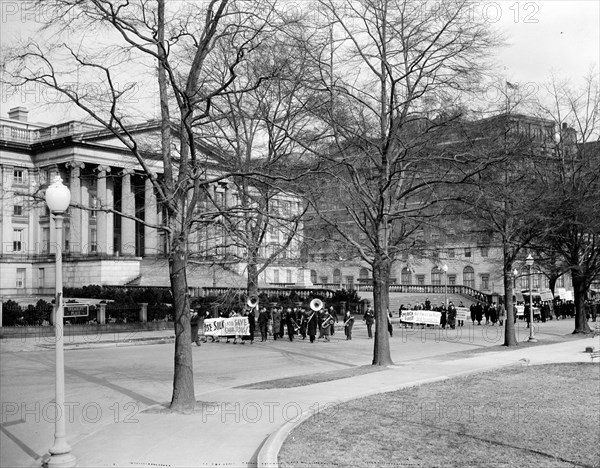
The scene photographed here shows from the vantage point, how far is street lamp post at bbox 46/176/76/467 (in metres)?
10.2

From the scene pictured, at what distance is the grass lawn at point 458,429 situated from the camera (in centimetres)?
1089

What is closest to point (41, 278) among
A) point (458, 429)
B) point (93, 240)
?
point (93, 240)

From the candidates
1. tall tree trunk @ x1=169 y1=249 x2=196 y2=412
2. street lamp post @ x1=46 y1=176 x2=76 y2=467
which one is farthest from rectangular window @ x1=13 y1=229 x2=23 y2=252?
street lamp post @ x1=46 y1=176 x2=76 y2=467

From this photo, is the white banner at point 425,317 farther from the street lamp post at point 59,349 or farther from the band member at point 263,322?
the street lamp post at point 59,349

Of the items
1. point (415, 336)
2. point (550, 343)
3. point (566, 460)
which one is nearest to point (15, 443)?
point (566, 460)

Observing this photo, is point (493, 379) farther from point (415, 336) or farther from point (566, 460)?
point (415, 336)

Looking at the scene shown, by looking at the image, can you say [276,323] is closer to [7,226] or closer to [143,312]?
[143,312]

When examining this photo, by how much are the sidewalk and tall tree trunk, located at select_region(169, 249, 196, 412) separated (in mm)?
360

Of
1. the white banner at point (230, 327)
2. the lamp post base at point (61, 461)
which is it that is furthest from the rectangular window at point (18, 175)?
the lamp post base at point (61, 461)

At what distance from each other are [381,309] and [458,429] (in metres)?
9.66

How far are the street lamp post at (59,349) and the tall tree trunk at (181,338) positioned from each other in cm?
348

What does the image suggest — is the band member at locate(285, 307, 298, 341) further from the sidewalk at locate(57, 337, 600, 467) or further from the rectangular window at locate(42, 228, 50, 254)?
the rectangular window at locate(42, 228, 50, 254)

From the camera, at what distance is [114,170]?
2810 inches

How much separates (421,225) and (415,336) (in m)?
17.0
